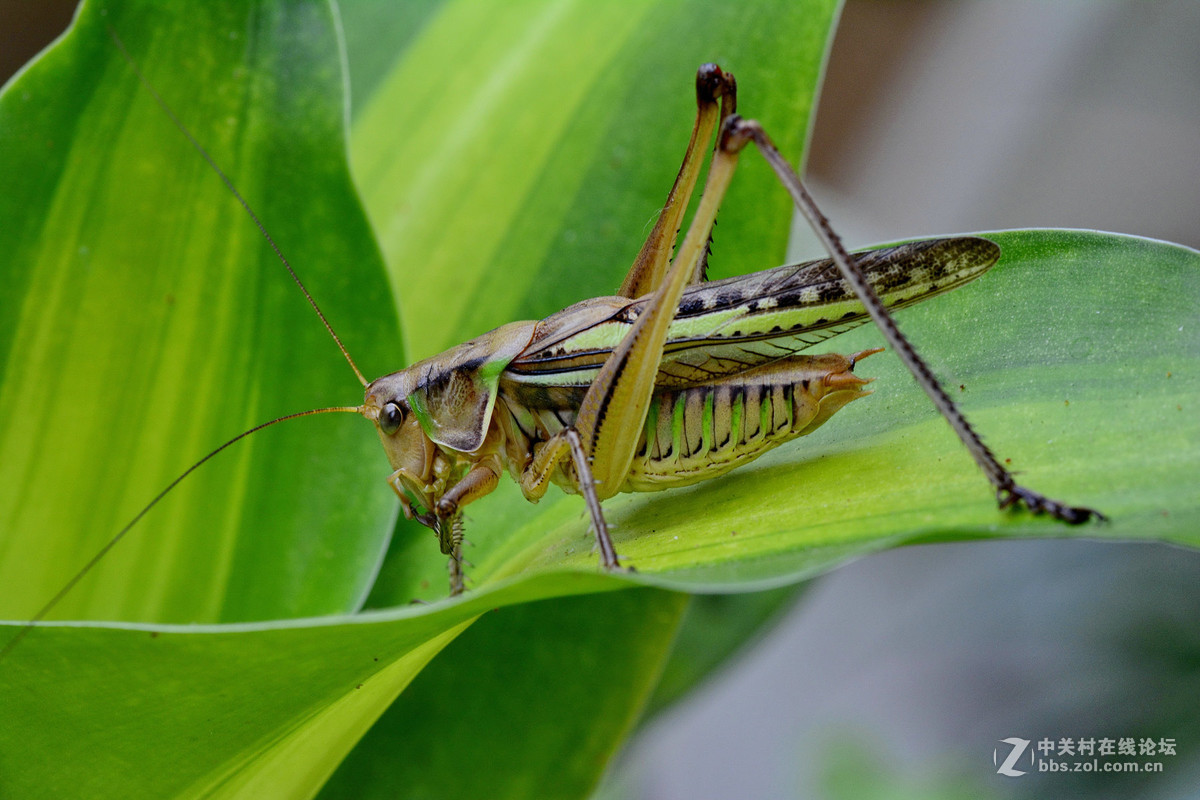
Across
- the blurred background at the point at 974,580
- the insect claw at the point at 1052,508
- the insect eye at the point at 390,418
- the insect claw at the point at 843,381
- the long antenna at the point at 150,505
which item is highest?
the long antenna at the point at 150,505

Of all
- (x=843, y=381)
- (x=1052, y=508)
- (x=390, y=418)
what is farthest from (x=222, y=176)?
(x=1052, y=508)

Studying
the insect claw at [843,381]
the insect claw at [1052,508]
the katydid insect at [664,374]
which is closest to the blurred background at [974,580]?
the katydid insect at [664,374]

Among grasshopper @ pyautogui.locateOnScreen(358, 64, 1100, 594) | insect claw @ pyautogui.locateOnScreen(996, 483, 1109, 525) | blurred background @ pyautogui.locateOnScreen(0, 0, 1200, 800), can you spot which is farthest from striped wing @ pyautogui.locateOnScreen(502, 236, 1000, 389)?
blurred background @ pyautogui.locateOnScreen(0, 0, 1200, 800)

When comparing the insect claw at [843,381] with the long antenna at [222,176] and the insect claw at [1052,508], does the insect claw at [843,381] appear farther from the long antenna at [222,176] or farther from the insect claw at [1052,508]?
the long antenna at [222,176]

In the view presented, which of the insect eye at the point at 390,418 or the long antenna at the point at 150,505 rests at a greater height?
the long antenna at the point at 150,505

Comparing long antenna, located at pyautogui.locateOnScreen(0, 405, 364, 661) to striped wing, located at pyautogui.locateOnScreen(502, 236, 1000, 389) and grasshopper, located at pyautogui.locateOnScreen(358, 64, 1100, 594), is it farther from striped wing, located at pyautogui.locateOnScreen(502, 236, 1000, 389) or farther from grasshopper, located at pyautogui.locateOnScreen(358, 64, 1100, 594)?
striped wing, located at pyautogui.locateOnScreen(502, 236, 1000, 389)

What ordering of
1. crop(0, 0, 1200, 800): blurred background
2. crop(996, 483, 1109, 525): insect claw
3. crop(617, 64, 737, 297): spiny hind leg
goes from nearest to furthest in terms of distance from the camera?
crop(996, 483, 1109, 525): insect claw
crop(617, 64, 737, 297): spiny hind leg
crop(0, 0, 1200, 800): blurred background
